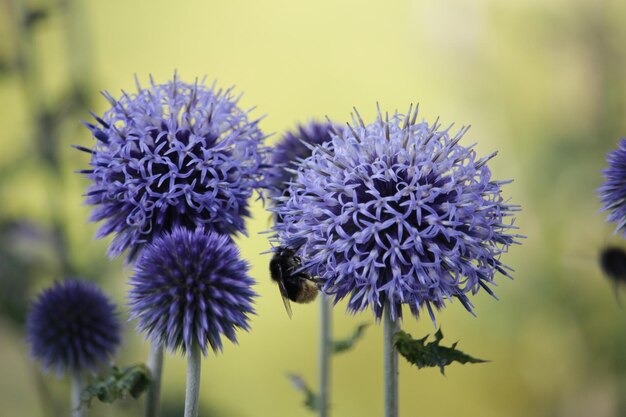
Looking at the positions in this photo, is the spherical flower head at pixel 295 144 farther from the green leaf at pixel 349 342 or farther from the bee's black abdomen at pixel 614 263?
the bee's black abdomen at pixel 614 263

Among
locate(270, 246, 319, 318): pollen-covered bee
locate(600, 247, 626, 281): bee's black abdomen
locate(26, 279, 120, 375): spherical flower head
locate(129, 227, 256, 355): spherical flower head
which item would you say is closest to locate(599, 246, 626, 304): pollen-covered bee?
locate(600, 247, 626, 281): bee's black abdomen

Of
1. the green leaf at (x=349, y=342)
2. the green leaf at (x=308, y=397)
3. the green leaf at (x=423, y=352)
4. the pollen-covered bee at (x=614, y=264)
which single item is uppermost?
the pollen-covered bee at (x=614, y=264)

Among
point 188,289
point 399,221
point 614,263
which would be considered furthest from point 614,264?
point 188,289

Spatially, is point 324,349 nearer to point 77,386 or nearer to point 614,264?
point 77,386

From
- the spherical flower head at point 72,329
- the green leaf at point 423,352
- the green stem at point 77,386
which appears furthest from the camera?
the spherical flower head at point 72,329

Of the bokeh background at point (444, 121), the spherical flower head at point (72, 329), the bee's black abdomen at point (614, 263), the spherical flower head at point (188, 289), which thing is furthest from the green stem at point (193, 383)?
the bokeh background at point (444, 121)

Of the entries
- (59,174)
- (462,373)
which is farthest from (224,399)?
(59,174)
